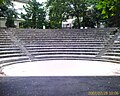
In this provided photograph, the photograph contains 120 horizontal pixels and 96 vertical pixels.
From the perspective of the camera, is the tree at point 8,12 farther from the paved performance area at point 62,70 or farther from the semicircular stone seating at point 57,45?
the paved performance area at point 62,70

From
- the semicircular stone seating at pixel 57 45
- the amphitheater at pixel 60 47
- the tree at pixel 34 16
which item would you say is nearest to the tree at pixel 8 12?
the tree at pixel 34 16

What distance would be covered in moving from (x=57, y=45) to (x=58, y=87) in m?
10.9

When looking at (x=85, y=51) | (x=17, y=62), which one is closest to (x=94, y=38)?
(x=85, y=51)

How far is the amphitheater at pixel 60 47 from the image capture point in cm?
1416

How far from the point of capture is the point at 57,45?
17.6 meters

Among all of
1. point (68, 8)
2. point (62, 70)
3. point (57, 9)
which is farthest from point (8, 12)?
point (62, 70)

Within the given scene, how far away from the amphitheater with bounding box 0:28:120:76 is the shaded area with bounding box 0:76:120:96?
204 inches

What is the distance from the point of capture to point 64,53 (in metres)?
16.6

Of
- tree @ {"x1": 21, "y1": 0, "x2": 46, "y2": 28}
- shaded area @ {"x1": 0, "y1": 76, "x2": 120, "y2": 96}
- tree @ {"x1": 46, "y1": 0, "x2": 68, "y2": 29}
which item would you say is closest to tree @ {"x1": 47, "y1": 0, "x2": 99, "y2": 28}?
tree @ {"x1": 46, "y1": 0, "x2": 68, "y2": 29}

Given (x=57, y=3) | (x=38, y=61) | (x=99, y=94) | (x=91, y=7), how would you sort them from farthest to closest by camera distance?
(x=91, y=7)
(x=57, y=3)
(x=38, y=61)
(x=99, y=94)

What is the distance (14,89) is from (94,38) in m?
13.0

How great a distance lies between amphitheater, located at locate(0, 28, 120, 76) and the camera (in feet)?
46.5

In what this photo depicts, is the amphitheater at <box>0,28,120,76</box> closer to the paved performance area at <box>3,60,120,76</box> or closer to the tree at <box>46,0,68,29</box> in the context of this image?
the paved performance area at <box>3,60,120,76</box>

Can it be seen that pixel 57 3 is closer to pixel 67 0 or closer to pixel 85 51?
pixel 67 0
